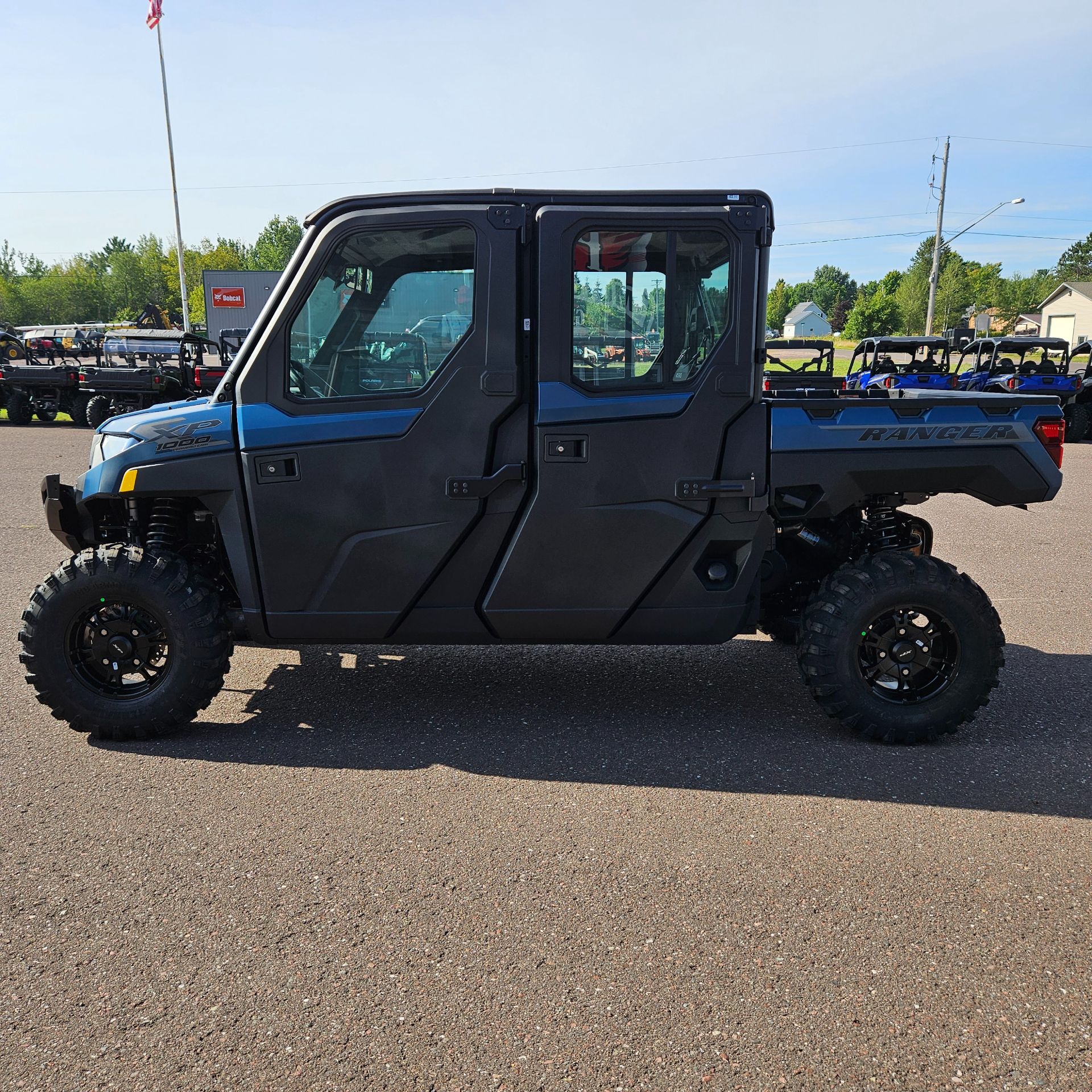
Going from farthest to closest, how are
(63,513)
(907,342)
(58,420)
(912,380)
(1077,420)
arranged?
(58,420), (907,342), (912,380), (1077,420), (63,513)

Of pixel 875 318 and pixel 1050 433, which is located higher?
pixel 875 318

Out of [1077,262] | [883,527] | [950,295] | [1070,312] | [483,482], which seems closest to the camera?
[483,482]

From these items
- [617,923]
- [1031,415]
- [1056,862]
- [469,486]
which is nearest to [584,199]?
[469,486]

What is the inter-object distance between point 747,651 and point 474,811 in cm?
249

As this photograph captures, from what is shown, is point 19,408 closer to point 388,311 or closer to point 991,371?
point 388,311

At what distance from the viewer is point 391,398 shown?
3906 millimetres

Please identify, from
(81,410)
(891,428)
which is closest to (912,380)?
(891,428)

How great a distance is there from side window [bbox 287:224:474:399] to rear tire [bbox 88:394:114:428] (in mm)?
18374

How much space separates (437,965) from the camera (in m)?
2.63

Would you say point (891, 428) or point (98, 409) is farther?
point (98, 409)

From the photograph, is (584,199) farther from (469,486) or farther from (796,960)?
(796,960)

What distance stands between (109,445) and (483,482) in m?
1.76

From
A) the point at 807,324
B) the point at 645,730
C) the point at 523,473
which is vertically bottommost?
the point at 645,730

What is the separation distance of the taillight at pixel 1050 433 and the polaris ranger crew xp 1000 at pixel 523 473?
0.7 inches
